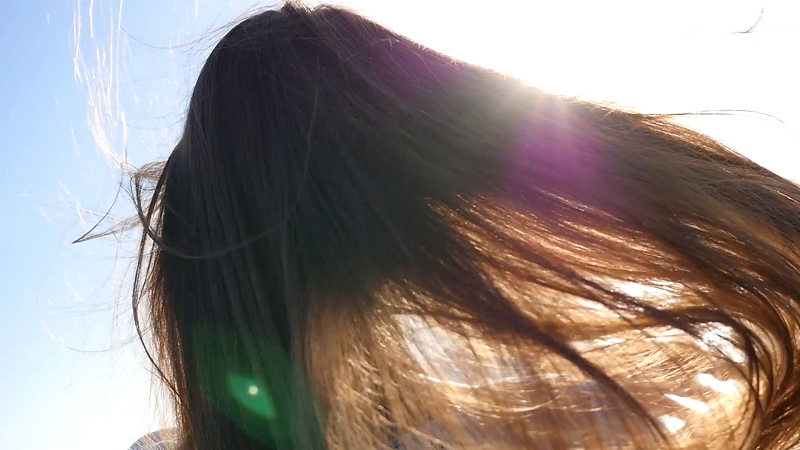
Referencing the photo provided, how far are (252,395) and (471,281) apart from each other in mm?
334

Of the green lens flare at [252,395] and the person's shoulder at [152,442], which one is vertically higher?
the person's shoulder at [152,442]

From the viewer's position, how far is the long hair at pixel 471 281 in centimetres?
92

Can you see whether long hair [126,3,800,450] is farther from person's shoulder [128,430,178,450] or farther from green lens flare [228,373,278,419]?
person's shoulder [128,430,178,450]

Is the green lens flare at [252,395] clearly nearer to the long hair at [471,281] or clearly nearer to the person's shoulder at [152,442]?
the long hair at [471,281]

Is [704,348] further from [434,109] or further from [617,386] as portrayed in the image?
[434,109]

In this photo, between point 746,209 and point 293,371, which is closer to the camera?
point 293,371

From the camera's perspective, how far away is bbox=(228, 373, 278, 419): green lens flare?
92 centimetres

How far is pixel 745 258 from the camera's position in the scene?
0.95 m

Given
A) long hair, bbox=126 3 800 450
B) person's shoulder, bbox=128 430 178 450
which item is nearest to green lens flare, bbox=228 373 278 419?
long hair, bbox=126 3 800 450

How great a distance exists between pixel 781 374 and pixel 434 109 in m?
0.65

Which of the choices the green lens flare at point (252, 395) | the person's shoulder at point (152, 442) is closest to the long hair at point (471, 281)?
the green lens flare at point (252, 395)

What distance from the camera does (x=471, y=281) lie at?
2.97 ft

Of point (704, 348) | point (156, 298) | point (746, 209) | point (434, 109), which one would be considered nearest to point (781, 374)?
point (704, 348)

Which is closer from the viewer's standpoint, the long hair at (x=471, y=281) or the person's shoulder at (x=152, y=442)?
the long hair at (x=471, y=281)
